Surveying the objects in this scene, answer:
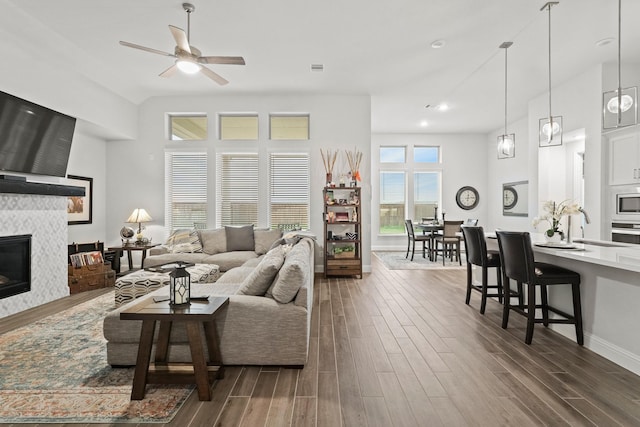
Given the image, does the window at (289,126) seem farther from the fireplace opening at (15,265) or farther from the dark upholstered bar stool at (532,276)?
the dark upholstered bar stool at (532,276)

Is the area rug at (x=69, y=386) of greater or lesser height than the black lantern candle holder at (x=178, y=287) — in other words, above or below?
below

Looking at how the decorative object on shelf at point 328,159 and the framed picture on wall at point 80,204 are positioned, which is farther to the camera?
the decorative object on shelf at point 328,159

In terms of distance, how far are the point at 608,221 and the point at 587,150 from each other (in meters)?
1.19

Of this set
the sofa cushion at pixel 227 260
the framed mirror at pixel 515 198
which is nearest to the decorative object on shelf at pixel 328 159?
the sofa cushion at pixel 227 260

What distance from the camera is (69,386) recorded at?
2324 mm

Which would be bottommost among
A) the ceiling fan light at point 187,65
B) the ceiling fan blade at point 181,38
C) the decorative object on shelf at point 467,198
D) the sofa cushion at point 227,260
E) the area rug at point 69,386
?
the area rug at point 69,386

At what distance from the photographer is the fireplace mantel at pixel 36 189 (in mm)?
3852

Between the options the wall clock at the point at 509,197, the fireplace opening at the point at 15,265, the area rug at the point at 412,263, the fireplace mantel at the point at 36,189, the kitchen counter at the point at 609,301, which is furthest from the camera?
the wall clock at the point at 509,197

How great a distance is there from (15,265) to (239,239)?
9.59ft

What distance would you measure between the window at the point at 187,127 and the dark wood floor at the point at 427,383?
4029 millimetres

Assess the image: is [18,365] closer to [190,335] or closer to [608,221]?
[190,335]

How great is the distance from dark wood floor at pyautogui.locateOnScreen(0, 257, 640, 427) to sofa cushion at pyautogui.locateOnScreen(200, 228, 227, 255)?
2506mm

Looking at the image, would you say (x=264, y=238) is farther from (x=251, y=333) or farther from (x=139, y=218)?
(x=251, y=333)

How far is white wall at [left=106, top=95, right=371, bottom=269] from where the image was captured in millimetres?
6387
